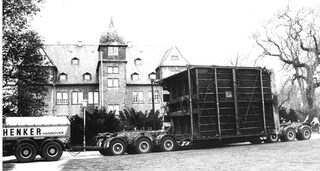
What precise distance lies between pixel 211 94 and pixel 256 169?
9268 mm

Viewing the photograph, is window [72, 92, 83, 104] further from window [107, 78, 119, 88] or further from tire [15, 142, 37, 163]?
tire [15, 142, 37, 163]

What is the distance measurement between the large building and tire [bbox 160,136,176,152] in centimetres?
2810

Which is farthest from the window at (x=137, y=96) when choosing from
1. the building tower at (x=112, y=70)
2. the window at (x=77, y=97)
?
the window at (x=77, y=97)

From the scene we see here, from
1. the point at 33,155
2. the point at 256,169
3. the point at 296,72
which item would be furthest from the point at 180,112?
the point at 296,72

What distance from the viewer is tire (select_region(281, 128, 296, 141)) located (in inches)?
824

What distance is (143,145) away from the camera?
1775 centimetres

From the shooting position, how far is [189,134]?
725 inches

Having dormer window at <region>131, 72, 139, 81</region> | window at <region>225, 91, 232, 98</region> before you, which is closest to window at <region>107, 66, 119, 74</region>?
dormer window at <region>131, 72, 139, 81</region>

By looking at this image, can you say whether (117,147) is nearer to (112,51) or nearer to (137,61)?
(112,51)

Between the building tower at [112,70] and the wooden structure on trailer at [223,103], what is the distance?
26.0 metres

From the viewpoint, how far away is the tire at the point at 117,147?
679 inches

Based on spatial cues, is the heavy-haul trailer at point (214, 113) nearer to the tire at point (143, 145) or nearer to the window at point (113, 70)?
the tire at point (143, 145)

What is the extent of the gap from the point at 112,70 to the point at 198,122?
2925 centimetres

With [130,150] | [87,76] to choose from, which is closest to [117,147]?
[130,150]
